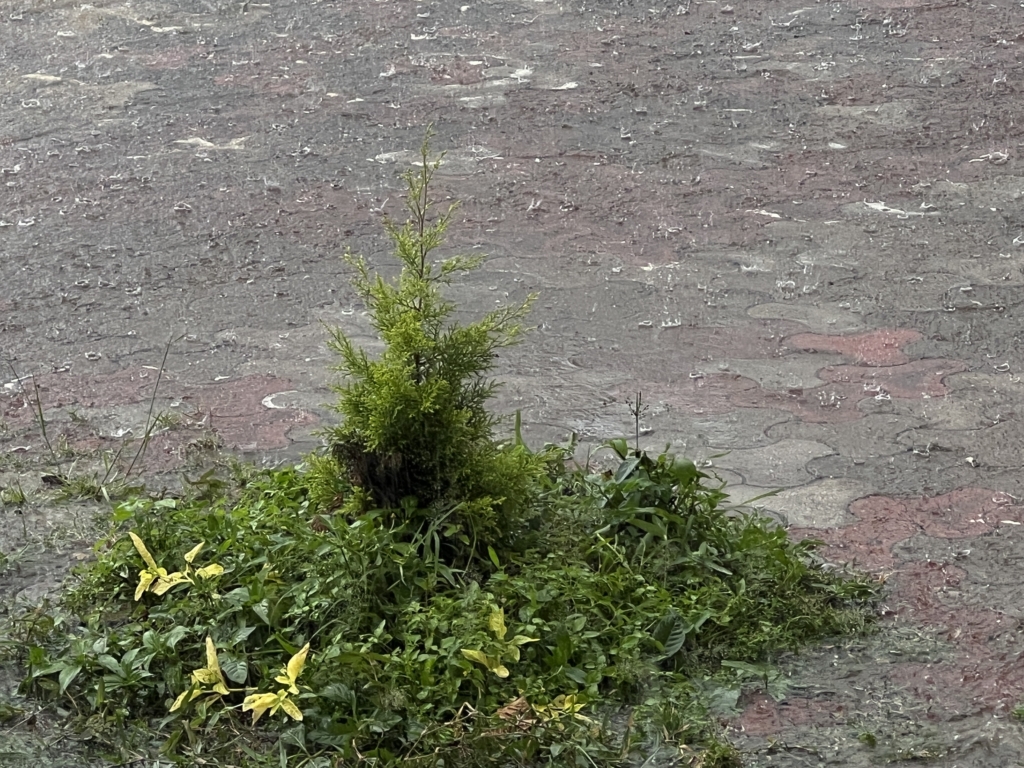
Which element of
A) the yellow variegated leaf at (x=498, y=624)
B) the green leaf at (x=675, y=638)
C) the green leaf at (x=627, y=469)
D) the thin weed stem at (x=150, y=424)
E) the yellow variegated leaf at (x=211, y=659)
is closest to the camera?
the yellow variegated leaf at (x=211, y=659)

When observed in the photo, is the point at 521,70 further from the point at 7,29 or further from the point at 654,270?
the point at 7,29

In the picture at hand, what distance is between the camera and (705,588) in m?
3.51

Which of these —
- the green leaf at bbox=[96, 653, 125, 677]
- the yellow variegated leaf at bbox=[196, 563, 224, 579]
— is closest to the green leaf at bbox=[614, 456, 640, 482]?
the yellow variegated leaf at bbox=[196, 563, 224, 579]

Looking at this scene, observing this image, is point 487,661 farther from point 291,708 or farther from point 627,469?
point 627,469

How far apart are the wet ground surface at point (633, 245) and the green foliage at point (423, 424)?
0.84m

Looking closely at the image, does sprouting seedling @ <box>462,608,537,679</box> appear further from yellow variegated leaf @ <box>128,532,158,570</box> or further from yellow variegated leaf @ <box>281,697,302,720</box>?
yellow variegated leaf @ <box>128,532,158,570</box>

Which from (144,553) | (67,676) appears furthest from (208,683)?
(144,553)

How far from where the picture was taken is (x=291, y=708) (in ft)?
9.73

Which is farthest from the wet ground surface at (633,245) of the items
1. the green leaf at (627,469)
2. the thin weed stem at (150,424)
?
the green leaf at (627,469)

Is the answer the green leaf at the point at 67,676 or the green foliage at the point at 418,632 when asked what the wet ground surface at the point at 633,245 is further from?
the green leaf at the point at 67,676

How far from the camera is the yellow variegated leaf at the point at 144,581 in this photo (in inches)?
131

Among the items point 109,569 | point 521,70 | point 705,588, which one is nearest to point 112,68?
point 521,70

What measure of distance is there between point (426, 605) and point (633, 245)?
10.8ft

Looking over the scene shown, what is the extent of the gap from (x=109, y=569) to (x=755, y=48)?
6.16 m
